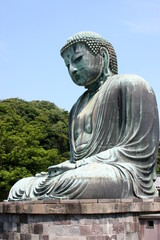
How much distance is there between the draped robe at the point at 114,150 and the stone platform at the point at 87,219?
326 mm

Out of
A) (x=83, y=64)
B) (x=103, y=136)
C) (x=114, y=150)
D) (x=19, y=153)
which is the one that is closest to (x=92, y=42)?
(x=83, y=64)

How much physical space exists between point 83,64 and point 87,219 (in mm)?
3336

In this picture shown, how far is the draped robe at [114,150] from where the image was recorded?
6.91 meters

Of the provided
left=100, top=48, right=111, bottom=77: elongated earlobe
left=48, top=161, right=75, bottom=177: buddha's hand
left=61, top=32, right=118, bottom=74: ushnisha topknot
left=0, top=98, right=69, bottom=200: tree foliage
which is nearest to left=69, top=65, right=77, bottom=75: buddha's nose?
left=61, top=32, right=118, bottom=74: ushnisha topknot

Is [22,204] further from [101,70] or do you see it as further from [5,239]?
[101,70]

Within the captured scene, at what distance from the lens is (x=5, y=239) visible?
734cm

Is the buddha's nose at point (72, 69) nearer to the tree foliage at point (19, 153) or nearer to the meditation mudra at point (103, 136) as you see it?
the meditation mudra at point (103, 136)

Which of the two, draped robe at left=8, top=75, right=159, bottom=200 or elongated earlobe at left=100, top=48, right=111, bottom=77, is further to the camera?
elongated earlobe at left=100, top=48, right=111, bottom=77

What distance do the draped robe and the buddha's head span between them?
318 mm

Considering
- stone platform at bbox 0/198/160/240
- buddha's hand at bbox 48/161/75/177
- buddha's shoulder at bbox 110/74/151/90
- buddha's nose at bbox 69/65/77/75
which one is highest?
buddha's nose at bbox 69/65/77/75

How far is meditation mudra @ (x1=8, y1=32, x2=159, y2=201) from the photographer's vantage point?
6953 millimetres

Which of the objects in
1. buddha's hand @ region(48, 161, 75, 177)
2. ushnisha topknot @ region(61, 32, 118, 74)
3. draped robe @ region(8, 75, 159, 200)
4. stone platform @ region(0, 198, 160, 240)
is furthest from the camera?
ushnisha topknot @ region(61, 32, 118, 74)

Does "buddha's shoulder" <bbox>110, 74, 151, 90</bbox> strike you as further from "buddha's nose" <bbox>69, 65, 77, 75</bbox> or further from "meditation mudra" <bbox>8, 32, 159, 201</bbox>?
"buddha's nose" <bbox>69, 65, 77, 75</bbox>

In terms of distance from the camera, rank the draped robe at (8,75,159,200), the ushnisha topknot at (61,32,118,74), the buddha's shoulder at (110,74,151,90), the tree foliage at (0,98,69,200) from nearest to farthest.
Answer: the draped robe at (8,75,159,200)
the buddha's shoulder at (110,74,151,90)
the ushnisha topknot at (61,32,118,74)
the tree foliage at (0,98,69,200)
